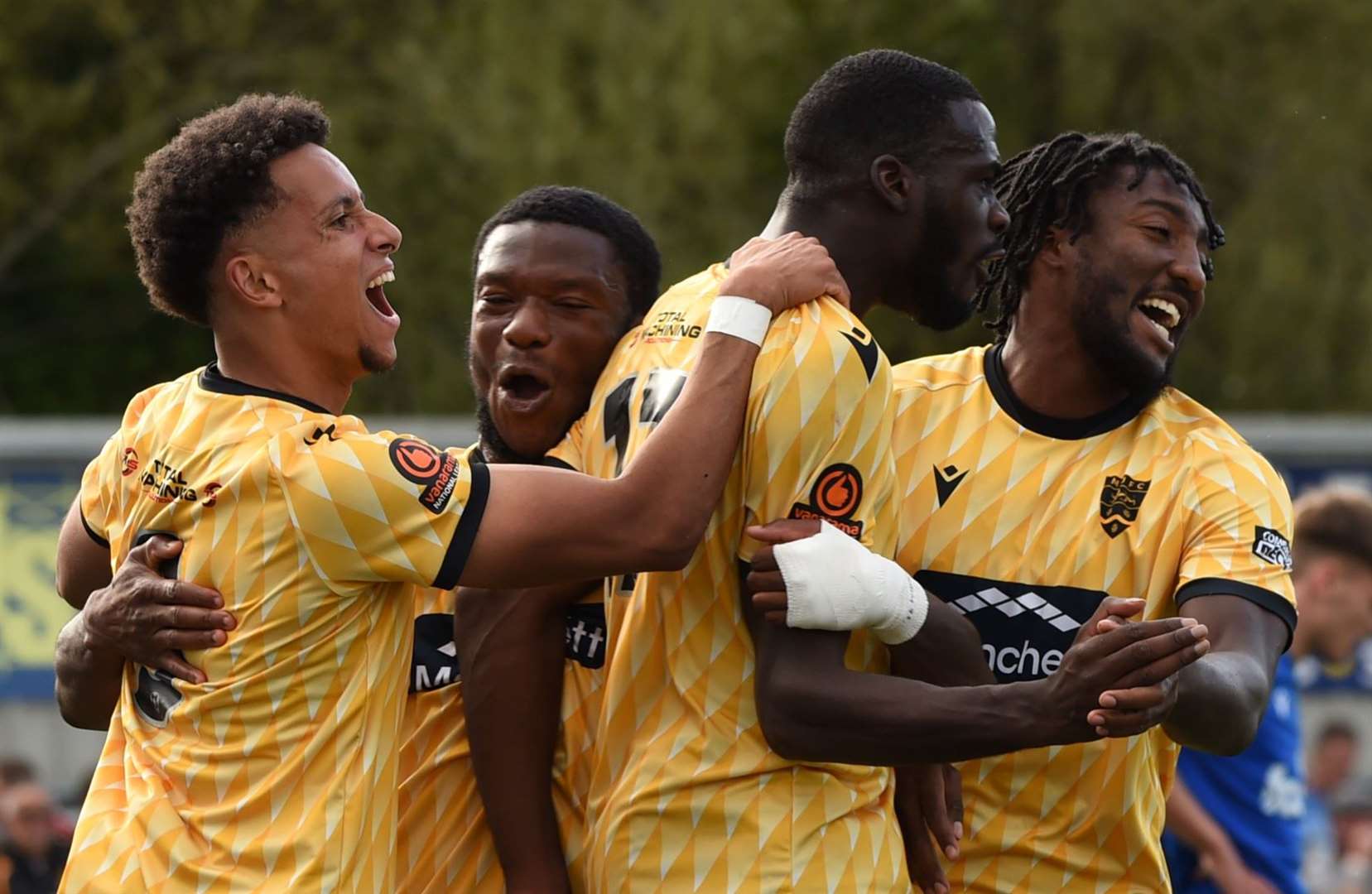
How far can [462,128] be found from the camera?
20359 mm

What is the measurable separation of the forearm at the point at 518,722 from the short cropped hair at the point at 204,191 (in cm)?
94

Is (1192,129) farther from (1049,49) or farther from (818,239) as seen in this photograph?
(818,239)

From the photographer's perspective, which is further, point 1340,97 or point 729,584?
point 1340,97

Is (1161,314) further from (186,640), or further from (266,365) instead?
(186,640)

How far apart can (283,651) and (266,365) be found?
0.61 meters

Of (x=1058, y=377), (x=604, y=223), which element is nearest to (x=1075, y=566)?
(x=1058, y=377)

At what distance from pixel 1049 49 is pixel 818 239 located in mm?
18338

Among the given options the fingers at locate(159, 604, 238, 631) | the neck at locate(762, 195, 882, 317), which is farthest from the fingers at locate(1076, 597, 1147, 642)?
the fingers at locate(159, 604, 238, 631)

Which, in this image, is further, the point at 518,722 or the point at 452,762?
the point at 452,762

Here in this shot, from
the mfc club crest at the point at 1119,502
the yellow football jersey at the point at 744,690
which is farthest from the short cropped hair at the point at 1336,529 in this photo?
the yellow football jersey at the point at 744,690

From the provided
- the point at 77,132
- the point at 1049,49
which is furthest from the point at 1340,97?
the point at 77,132

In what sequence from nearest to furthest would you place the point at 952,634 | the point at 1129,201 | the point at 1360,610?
the point at 952,634, the point at 1129,201, the point at 1360,610

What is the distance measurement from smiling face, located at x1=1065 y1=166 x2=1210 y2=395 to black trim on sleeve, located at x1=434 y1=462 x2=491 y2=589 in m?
1.60

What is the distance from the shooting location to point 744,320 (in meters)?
3.92
